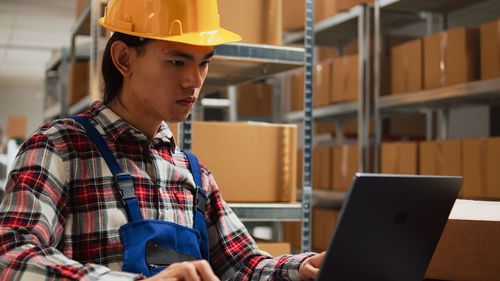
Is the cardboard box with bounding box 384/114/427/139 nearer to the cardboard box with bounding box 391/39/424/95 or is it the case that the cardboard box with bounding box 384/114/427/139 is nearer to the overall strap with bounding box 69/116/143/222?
the cardboard box with bounding box 391/39/424/95

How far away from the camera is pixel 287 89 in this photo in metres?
4.67

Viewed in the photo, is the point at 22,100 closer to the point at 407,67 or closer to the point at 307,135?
the point at 407,67


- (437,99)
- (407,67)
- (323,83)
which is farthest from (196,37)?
(323,83)

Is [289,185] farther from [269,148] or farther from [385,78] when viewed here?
[385,78]

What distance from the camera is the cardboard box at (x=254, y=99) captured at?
4.46 metres

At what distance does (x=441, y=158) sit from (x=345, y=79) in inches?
38.4

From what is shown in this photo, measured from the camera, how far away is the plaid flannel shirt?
1018 millimetres

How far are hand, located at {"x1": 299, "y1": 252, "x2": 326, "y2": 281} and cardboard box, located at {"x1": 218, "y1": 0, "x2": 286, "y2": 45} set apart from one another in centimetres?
99

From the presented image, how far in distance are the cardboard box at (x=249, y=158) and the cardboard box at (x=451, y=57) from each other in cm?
135

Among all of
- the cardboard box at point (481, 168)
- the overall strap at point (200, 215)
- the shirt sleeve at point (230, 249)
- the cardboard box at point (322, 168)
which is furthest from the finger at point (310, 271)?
the cardboard box at point (322, 168)

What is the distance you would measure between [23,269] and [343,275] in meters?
0.51

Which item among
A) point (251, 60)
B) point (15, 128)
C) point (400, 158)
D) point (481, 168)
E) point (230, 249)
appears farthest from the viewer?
point (15, 128)

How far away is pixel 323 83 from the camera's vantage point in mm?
4156

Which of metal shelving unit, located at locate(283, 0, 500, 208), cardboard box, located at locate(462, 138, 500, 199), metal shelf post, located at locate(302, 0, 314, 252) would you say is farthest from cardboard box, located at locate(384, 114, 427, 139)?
metal shelf post, located at locate(302, 0, 314, 252)
